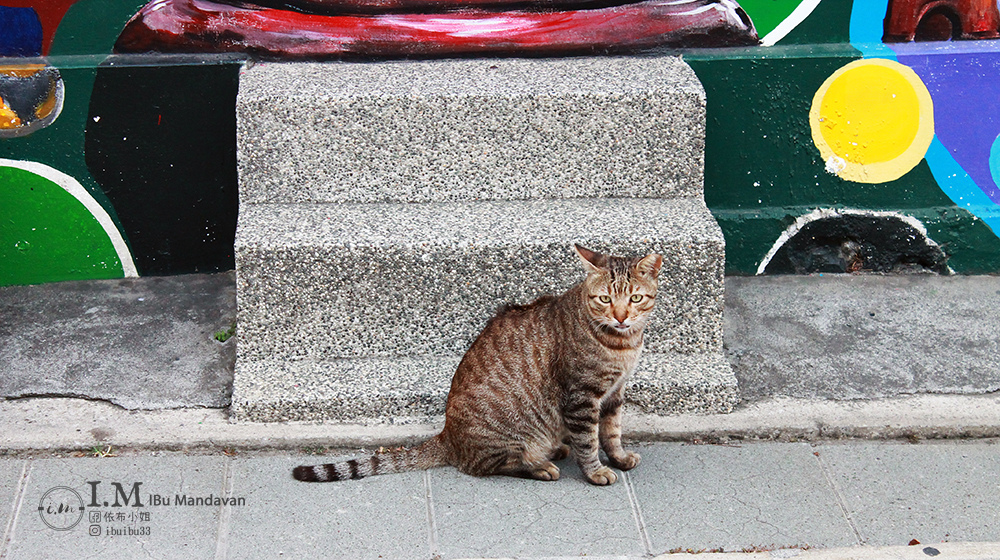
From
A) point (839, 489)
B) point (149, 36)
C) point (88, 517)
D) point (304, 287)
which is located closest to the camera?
point (88, 517)

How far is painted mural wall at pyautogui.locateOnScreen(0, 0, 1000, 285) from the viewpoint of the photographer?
424cm

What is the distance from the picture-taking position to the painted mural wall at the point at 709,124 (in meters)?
4.24

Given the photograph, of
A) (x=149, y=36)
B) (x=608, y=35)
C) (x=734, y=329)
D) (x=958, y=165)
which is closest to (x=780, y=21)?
(x=608, y=35)

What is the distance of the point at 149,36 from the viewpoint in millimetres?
4285

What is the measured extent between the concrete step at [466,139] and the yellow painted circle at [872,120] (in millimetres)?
885

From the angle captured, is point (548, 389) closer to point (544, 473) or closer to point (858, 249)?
point (544, 473)

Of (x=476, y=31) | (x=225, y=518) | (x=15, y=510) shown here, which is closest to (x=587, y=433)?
(x=225, y=518)

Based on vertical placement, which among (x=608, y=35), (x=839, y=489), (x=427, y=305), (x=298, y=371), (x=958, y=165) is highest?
(x=608, y=35)

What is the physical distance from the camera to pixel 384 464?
3307 mm

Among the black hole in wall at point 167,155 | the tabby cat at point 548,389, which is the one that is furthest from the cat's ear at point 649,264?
the black hole in wall at point 167,155

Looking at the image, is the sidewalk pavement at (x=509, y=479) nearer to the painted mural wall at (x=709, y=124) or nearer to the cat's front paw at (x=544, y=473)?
the cat's front paw at (x=544, y=473)

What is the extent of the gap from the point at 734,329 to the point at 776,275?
0.64 metres

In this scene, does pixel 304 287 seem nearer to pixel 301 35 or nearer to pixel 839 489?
pixel 301 35

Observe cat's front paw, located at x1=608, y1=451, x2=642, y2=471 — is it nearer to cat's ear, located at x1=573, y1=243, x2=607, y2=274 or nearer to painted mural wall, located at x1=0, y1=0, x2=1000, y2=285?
cat's ear, located at x1=573, y1=243, x2=607, y2=274
